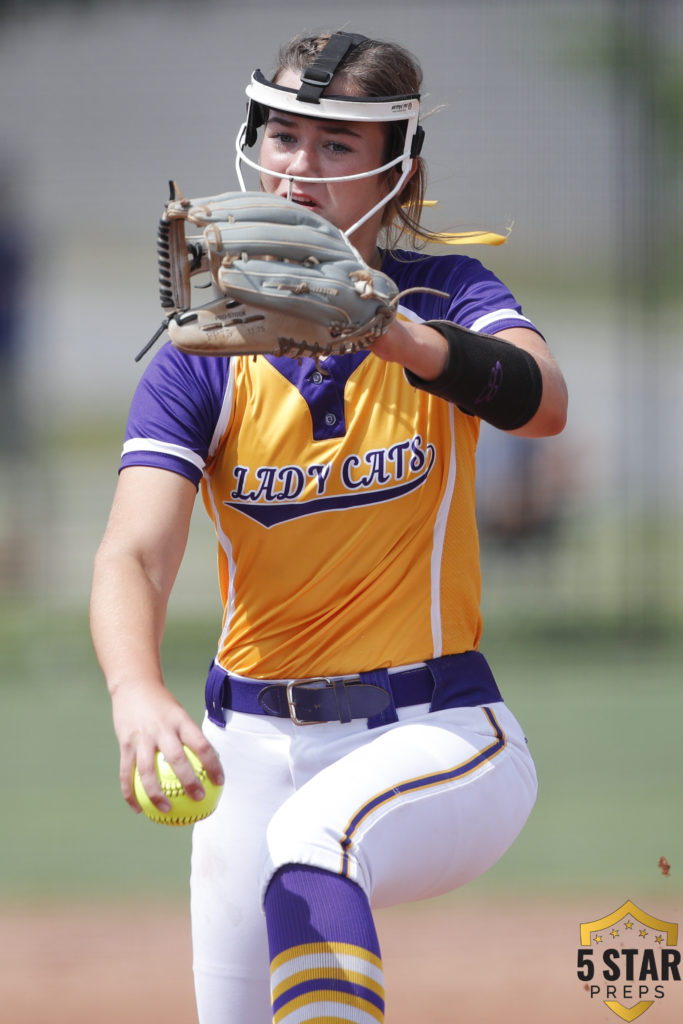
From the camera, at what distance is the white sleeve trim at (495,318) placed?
2035 millimetres

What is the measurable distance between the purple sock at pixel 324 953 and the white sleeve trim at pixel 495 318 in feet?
2.77

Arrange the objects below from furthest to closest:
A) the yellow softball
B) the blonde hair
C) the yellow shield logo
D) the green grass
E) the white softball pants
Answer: the green grass
the yellow shield logo
the blonde hair
the white softball pants
the yellow softball

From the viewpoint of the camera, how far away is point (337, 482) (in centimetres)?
209

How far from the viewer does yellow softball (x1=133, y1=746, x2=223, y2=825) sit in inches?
64.1

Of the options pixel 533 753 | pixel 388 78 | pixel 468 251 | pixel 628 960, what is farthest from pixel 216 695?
pixel 468 251

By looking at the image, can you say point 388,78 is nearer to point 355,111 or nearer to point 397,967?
point 355,111

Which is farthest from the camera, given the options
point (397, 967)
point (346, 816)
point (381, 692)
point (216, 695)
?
point (397, 967)

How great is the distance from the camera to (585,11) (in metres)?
10.5

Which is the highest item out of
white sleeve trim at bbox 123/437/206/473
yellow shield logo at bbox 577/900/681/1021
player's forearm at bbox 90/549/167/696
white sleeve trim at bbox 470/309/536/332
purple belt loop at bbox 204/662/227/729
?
white sleeve trim at bbox 470/309/536/332

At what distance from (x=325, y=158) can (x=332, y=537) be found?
60cm

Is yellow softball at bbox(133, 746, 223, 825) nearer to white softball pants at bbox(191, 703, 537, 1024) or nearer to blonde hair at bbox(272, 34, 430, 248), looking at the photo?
white softball pants at bbox(191, 703, 537, 1024)

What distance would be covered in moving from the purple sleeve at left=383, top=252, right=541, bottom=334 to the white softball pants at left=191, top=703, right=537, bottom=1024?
0.60 meters

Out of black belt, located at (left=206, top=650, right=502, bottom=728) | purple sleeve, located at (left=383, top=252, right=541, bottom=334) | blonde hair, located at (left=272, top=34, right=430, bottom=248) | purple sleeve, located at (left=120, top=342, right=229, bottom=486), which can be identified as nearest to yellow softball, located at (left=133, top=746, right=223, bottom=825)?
black belt, located at (left=206, top=650, right=502, bottom=728)

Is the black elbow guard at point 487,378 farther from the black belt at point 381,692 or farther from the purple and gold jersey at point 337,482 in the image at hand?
the black belt at point 381,692
